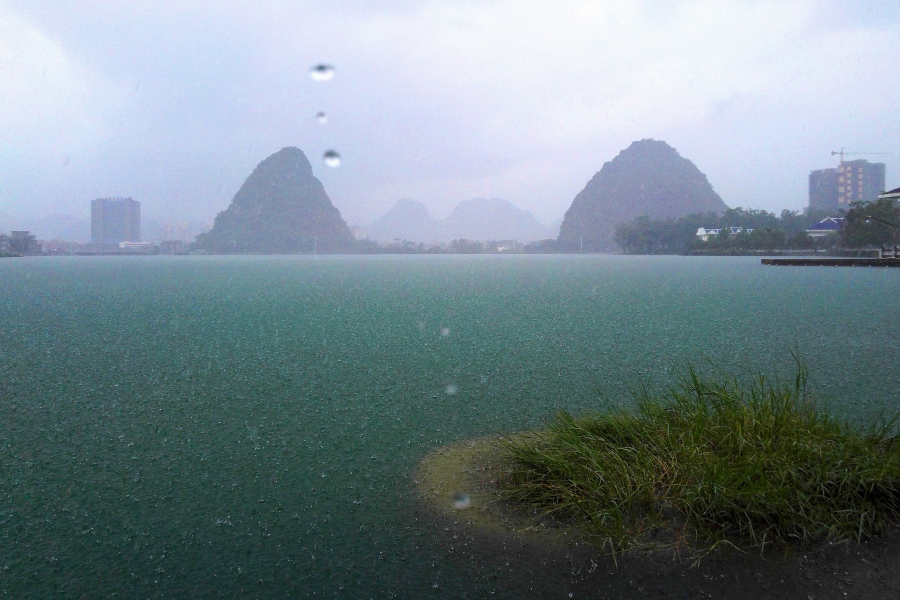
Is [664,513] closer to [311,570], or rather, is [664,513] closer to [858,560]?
[858,560]

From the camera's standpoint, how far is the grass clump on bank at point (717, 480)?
353cm

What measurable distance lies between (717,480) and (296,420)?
385 cm

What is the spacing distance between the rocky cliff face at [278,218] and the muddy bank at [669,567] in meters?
186

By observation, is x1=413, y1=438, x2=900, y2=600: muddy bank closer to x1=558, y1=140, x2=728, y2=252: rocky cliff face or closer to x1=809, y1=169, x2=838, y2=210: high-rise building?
x1=558, y1=140, x2=728, y2=252: rocky cliff face

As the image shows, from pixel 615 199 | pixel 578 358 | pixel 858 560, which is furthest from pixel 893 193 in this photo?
pixel 615 199

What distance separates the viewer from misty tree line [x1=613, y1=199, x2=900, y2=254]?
4769cm

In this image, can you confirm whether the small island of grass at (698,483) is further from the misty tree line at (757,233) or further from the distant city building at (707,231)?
the distant city building at (707,231)

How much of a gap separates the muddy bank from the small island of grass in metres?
0.07

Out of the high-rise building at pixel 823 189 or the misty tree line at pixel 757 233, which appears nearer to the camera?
the misty tree line at pixel 757 233

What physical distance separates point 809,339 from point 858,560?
29.2 ft

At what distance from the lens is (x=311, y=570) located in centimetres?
332

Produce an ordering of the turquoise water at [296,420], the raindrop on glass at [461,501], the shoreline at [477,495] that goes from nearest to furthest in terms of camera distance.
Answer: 1. the turquoise water at [296,420]
2. the shoreline at [477,495]
3. the raindrop on glass at [461,501]

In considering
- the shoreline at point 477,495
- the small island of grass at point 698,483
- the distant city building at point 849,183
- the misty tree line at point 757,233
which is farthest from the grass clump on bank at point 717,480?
the distant city building at point 849,183

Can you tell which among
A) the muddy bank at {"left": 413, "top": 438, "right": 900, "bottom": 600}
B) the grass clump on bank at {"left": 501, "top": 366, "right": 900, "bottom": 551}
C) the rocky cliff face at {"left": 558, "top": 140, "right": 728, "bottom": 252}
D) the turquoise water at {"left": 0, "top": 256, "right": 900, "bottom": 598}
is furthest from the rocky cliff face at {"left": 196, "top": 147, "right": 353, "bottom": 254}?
the muddy bank at {"left": 413, "top": 438, "right": 900, "bottom": 600}
